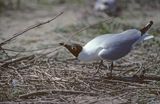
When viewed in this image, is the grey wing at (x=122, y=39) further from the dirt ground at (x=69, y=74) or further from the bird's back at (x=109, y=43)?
the dirt ground at (x=69, y=74)

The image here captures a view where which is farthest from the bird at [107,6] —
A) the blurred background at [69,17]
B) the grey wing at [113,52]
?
the grey wing at [113,52]

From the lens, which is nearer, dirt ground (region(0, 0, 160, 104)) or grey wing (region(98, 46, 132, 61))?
dirt ground (region(0, 0, 160, 104))

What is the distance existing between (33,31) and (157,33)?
178 centimetres

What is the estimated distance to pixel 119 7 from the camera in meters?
8.83

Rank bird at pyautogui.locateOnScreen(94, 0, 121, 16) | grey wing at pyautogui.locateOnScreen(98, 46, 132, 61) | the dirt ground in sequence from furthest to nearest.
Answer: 1. bird at pyautogui.locateOnScreen(94, 0, 121, 16)
2. grey wing at pyautogui.locateOnScreen(98, 46, 132, 61)
3. the dirt ground

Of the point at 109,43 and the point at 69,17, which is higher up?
the point at 69,17

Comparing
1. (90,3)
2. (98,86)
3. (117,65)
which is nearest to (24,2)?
(90,3)

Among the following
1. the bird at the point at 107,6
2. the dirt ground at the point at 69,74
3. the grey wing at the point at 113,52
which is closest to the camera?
the dirt ground at the point at 69,74

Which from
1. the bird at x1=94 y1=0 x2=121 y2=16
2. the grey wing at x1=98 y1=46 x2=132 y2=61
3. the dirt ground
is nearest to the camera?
the dirt ground

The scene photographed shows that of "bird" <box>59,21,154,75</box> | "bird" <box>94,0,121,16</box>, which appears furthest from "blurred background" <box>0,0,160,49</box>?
"bird" <box>59,21,154,75</box>

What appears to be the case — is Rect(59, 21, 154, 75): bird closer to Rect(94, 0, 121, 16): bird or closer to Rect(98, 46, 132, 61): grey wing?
Rect(98, 46, 132, 61): grey wing

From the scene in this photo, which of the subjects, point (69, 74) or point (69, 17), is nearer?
point (69, 74)

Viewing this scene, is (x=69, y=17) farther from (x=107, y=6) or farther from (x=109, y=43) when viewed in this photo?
(x=109, y=43)

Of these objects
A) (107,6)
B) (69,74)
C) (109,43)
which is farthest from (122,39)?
(107,6)
